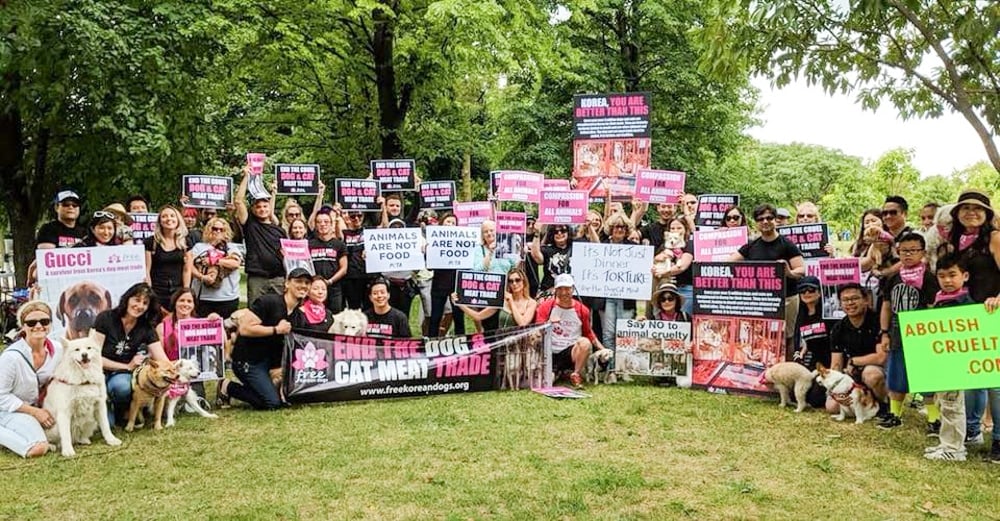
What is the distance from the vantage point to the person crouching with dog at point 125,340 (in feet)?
22.3

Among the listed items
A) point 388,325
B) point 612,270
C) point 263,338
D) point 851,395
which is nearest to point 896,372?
point 851,395

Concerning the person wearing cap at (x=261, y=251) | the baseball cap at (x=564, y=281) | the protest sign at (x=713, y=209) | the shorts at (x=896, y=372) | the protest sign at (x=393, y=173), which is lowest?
the shorts at (x=896, y=372)

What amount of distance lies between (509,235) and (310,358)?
314cm

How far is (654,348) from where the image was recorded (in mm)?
8453

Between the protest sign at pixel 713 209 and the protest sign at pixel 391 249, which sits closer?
the protest sign at pixel 391 249

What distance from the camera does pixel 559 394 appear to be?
790 centimetres

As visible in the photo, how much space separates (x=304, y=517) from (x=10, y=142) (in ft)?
43.1

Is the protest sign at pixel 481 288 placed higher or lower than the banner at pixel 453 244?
lower

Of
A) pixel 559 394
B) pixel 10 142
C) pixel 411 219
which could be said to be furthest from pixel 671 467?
pixel 10 142

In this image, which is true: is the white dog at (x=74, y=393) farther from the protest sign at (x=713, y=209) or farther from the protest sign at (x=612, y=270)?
the protest sign at (x=713, y=209)

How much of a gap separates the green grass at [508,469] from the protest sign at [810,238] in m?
2.20

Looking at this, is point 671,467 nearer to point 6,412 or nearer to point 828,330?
point 828,330

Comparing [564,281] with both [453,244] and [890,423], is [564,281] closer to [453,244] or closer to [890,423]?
[453,244]

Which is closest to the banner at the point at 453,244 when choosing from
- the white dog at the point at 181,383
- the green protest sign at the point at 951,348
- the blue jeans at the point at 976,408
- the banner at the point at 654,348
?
the banner at the point at 654,348
